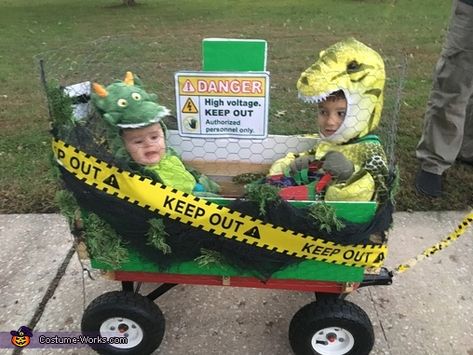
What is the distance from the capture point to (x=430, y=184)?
11.7 ft

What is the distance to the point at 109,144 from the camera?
221cm

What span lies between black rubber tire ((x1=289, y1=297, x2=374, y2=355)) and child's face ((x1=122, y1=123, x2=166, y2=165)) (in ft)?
3.00

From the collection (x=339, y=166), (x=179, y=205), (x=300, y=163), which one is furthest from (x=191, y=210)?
(x=300, y=163)

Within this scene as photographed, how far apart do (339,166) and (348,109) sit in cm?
28

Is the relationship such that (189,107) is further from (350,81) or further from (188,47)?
(188,47)

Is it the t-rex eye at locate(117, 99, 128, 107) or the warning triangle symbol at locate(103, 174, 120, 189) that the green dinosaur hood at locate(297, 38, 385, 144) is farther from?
the warning triangle symbol at locate(103, 174, 120, 189)

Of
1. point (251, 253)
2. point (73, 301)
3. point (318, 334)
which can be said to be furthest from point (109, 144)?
point (318, 334)

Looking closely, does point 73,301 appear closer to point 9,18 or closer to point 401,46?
point 401,46

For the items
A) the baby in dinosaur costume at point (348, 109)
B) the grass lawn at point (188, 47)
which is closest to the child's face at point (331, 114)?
the baby in dinosaur costume at point (348, 109)

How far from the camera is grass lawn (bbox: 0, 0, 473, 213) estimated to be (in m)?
3.79

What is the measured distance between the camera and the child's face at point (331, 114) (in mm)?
2348

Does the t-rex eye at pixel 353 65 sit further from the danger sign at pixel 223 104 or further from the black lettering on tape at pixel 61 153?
the black lettering on tape at pixel 61 153

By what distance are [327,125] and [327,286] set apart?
2.44 feet

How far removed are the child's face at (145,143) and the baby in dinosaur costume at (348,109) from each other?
0.66 m
